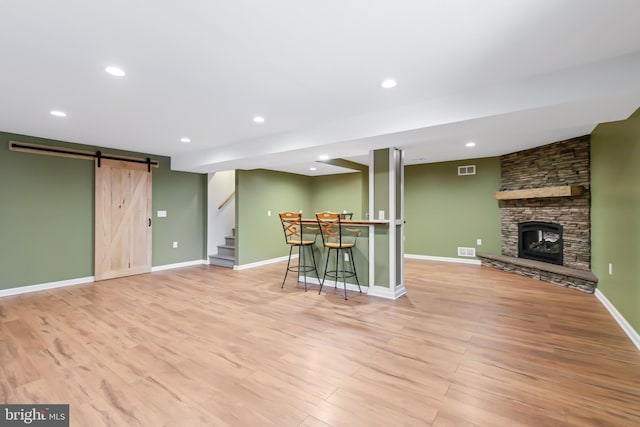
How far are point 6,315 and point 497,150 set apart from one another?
7.92m

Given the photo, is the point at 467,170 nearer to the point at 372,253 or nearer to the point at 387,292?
the point at 372,253

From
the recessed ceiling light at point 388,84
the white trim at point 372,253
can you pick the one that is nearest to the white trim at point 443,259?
the white trim at point 372,253

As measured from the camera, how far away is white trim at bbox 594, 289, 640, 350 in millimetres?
2697

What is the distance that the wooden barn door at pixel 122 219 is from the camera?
5.22 metres

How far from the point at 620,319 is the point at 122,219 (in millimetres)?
7368

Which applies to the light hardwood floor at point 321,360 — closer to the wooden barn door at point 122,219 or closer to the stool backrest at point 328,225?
the stool backrest at point 328,225

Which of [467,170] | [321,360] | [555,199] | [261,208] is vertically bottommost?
[321,360]

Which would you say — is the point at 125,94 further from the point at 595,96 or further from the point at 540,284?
the point at 540,284

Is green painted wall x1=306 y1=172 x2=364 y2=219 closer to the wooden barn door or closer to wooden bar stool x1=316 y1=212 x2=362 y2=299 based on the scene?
wooden bar stool x1=316 y1=212 x2=362 y2=299

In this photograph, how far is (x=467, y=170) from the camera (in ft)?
21.9

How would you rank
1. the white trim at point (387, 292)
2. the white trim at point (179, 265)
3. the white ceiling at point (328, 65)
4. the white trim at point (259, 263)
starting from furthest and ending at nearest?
1. the white trim at point (259, 263)
2. the white trim at point (179, 265)
3. the white trim at point (387, 292)
4. the white ceiling at point (328, 65)

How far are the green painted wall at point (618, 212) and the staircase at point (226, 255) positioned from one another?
5.97 m

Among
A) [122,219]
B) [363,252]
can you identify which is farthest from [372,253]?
[122,219]

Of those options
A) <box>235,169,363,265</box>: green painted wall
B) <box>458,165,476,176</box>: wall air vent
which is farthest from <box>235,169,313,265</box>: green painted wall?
<box>458,165,476,176</box>: wall air vent
